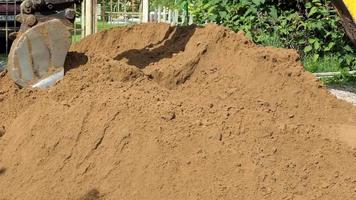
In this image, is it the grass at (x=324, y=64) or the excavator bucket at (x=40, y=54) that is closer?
the excavator bucket at (x=40, y=54)

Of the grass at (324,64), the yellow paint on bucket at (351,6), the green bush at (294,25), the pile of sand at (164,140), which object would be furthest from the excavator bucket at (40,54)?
the grass at (324,64)

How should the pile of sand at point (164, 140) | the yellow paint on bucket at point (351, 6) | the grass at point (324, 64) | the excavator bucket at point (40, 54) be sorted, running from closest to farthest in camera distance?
the pile of sand at point (164, 140) → the excavator bucket at point (40, 54) → the yellow paint on bucket at point (351, 6) → the grass at point (324, 64)

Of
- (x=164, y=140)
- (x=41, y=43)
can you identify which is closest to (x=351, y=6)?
(x=164, y=140)

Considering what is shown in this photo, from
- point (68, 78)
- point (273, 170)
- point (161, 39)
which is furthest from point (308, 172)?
point (161, 39)

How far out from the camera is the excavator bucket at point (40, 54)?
211 inches

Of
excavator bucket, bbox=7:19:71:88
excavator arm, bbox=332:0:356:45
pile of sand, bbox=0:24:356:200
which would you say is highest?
excavator arm, bbox=332:0:356:45

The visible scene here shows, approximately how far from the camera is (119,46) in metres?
7.65

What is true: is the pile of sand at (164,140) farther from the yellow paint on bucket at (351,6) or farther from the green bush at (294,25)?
the green bush at (294,25)

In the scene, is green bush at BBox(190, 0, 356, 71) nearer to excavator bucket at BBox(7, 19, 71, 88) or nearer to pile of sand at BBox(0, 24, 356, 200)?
pile of sand at BBox(0, 24, 356, 200)

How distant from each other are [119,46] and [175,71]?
1654mm

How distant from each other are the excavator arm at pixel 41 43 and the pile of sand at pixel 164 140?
0.13m

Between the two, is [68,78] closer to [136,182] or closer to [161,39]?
[136,182]

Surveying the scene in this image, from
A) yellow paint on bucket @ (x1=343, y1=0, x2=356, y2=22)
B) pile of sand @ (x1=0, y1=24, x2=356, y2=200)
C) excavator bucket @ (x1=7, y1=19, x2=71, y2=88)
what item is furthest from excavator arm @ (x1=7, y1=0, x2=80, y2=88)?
yellow paint on bucket @ (x1=343, y1=0, x2=356, y2=22)

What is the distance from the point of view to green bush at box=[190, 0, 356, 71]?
12.3 m
